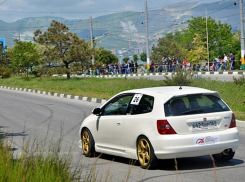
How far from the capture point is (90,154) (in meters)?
10.7

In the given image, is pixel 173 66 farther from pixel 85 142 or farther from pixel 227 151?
pixel 227 151

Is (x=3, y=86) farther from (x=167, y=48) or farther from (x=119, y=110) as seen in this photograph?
(x=167, y=48)

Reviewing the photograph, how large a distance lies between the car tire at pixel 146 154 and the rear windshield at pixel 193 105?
23.0 inches

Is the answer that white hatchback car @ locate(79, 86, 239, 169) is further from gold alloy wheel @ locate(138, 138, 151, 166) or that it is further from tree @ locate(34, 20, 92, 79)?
tree @ locate(34, 20, 92, 79)

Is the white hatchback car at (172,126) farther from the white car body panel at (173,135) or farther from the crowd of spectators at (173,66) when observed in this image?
the crowd of spectators at (173,66)

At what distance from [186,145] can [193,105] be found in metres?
0.75

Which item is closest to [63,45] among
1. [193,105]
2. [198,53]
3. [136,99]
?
[136,99]

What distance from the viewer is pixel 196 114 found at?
29.1 ft

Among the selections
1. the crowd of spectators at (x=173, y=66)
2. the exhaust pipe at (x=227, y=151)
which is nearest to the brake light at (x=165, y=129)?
the exhaust pipe at (x=227, y=151)

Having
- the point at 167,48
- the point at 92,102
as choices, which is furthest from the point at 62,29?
the point at 167,48

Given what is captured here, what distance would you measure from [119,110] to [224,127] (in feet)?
6.36

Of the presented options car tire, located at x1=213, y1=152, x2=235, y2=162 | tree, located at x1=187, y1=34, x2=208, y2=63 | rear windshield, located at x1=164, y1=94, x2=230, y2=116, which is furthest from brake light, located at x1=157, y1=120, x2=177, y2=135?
tree, located at x1=187, y1=34, x2=208, y2=63

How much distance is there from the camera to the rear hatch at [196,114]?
8734mm

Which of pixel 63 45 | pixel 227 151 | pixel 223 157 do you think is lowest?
pixel 223 157
